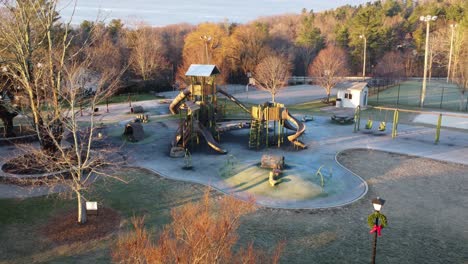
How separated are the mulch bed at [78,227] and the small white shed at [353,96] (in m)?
31.7

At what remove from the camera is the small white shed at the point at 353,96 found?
40.2 m

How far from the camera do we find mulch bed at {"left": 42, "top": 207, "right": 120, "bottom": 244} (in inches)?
524

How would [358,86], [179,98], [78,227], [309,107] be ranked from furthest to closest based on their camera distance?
1. [309,107]
2. [358,86]
3. [179,98]
4. [78,227]

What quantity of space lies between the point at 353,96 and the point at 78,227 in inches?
1324

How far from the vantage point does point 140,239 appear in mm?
7152

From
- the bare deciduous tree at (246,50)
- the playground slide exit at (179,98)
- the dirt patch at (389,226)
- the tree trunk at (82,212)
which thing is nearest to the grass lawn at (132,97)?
the playground slide exit at (179,98)

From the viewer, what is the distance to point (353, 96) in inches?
1603

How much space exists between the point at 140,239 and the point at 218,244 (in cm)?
151

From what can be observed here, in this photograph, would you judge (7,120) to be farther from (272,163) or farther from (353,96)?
(353,96)

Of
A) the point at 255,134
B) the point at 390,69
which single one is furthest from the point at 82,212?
the point at 390,69

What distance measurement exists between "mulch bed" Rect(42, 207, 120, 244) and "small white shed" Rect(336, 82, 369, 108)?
31.7 meters

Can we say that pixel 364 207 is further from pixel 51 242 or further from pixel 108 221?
Result: pixel 51 242

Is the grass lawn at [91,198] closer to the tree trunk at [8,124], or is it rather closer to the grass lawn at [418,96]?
the tree trunk at [8,124]

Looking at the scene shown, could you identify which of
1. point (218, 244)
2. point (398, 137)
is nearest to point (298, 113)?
point (398, 137)
